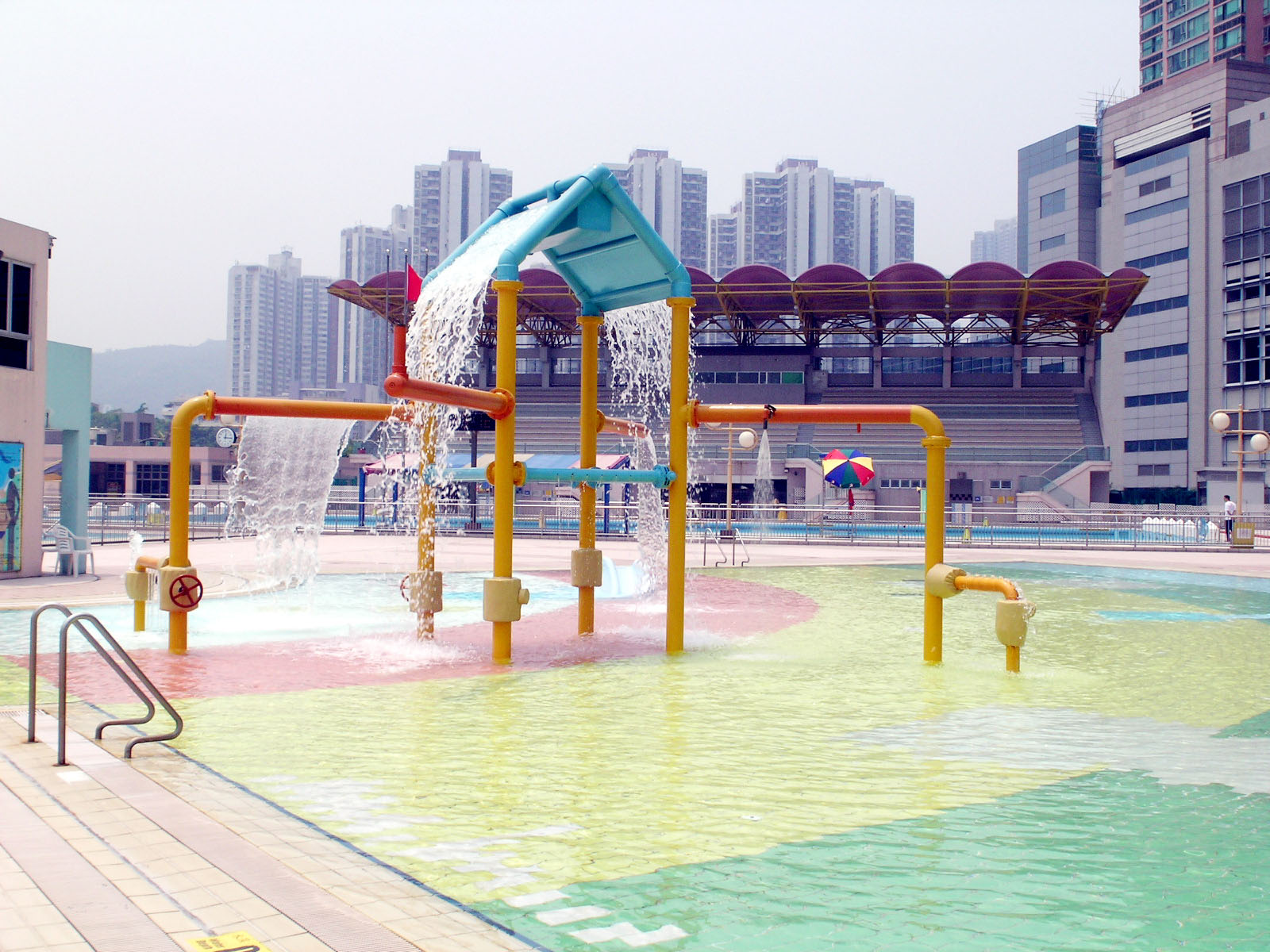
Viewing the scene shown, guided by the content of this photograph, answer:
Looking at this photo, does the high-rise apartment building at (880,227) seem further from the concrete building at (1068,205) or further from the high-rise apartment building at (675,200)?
the concrete building at (1068,205)

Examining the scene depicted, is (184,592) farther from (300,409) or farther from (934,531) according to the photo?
(934,531)

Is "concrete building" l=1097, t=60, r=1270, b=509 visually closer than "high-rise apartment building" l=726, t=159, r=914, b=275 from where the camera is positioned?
Yes

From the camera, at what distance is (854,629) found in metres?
13.5

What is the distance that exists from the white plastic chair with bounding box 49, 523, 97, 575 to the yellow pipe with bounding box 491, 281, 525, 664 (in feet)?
41.7

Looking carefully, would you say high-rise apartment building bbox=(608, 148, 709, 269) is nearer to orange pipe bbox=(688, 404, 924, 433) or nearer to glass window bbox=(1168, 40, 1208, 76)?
glass window bbox=(1168, 40, 1208, 76)

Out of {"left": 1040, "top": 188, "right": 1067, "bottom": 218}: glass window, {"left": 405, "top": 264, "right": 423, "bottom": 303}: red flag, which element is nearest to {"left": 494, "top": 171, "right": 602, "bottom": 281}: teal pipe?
{"left": 405, "top": 264, "right": 423, "bottom": 303}: red flag

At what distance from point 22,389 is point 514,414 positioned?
12255 millimetres

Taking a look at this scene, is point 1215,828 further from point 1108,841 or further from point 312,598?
point 312,598

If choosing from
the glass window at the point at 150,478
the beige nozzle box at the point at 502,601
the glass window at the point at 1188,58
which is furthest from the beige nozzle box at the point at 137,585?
the glass window at the point at 1188,58

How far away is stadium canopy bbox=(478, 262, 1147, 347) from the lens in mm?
52562

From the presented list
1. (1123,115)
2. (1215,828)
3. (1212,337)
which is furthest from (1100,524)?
(1123,115)

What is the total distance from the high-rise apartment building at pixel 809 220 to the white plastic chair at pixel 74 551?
14769 centimetres

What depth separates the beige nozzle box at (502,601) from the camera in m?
9.86

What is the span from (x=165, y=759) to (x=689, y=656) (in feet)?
18.9
